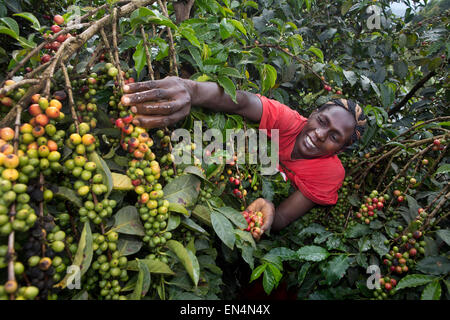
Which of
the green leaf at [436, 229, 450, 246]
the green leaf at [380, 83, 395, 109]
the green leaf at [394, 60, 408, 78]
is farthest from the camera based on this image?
the green leaf at [394, 60, 408, 78]

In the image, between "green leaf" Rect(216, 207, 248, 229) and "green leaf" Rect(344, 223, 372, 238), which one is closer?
"green leaf" Rect(216, 207, 248, 229)

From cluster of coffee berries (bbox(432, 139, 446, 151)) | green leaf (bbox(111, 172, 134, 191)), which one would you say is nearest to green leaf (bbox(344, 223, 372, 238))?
cluster of coffee berries (bbox(432, 139, 446, 151))

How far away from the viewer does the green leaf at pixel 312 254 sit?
1559 mm

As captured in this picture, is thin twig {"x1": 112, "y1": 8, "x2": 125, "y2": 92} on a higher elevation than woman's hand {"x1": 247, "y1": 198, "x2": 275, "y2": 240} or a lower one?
higher

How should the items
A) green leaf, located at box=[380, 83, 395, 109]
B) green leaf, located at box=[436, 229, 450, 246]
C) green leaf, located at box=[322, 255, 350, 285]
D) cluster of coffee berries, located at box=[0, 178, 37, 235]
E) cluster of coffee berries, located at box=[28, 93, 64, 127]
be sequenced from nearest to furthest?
cluster of coffee berries, located at box=[0, 178, 37, 235]
cluster of coffee berries, located at box=[28, 93, 64, 127]
green leaf, located at box=[436, 229, 450, 246]
green leaf, located at box=[322, 255, 350, 285]
green leaf, located at box=[380, 83, 395, 109]

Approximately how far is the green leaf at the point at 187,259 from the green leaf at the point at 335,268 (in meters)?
0.92

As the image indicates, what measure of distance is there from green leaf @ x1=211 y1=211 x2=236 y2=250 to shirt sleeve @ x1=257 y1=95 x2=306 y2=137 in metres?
0.84

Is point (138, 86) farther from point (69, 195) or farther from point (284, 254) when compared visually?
point (284, 254)

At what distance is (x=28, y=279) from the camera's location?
71 cm

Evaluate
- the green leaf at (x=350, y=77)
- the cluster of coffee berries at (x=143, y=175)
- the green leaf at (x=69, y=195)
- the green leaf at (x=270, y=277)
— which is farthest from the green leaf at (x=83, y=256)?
the green leaf at (x=350, y=77)

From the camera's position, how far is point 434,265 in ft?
4.38

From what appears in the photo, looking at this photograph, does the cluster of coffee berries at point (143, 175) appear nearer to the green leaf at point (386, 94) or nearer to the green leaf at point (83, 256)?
the green leaf at point (83, 256)

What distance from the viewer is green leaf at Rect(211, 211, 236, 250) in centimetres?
116

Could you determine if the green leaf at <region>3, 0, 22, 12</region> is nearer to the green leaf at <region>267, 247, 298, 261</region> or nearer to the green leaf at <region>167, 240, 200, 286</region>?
the green leaf at <region>167, 240, 200, 286</region>
